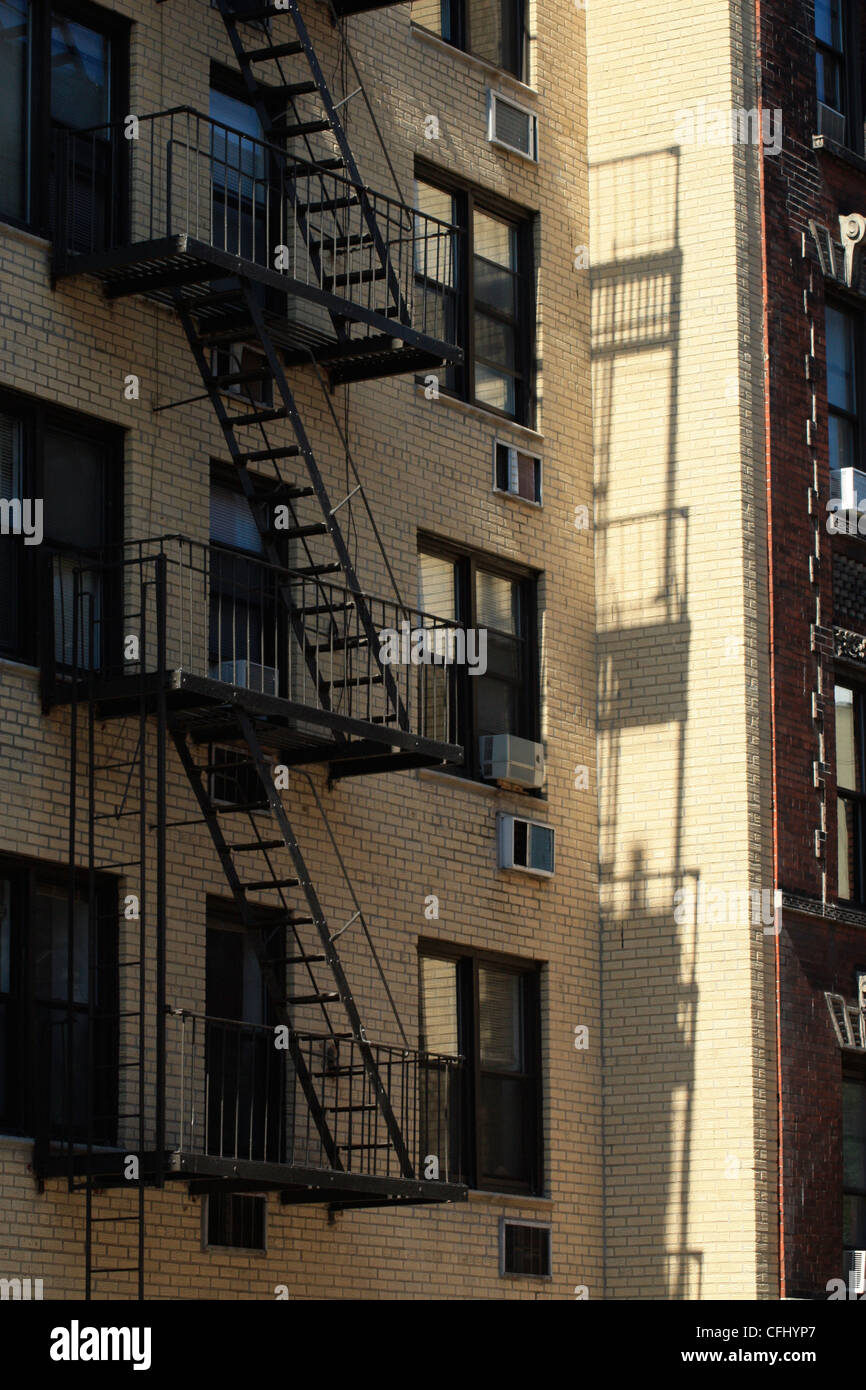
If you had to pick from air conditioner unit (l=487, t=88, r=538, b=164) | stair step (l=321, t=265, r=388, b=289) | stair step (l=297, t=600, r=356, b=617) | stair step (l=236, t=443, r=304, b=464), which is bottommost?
stair step (l=297, t=600, r=356, b=617)

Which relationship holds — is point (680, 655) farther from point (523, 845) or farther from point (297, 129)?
point (297, 129)

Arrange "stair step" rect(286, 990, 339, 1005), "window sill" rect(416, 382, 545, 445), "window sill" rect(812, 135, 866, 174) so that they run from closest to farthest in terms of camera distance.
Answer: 1. "stair step" rect(286, 990, 339, 1005)
2. "window sill" rect(416, 382, 545, 445)
3. "window sill" rect(812, 135, 866, 174)

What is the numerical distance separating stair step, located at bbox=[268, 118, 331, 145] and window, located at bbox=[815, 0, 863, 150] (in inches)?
301

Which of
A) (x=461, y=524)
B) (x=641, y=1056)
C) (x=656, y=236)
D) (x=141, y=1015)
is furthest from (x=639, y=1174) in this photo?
(x=656, y=236)

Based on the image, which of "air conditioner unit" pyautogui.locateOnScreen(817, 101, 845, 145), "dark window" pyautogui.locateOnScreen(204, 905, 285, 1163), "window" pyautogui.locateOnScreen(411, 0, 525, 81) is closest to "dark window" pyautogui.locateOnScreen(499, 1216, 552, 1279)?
"dark window" pyautogui.locateOnScreen(204, 905, 285, 1163)

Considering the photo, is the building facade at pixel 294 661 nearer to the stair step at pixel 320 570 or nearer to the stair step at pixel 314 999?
the stair step at pixel 314 999

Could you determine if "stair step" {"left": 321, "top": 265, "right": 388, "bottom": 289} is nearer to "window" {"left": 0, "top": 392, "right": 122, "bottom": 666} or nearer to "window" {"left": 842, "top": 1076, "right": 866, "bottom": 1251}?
"window" {"left": 0, "top": 392, "right": 122, "bottom": 666}

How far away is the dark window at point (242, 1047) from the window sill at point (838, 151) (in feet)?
34.6

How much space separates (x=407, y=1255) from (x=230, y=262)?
24.7 feet

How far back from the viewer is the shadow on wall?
21.2m

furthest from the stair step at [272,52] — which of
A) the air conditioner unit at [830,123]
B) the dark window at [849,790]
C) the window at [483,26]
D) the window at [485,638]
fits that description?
the dark window at [849,790]

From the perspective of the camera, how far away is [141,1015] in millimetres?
15523

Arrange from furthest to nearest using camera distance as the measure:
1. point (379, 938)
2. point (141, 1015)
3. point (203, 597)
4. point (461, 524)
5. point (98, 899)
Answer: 1. point (461, 524)
2. point (379, 938)
3. point (203, 597)
4. point (98, 899)
5. point (141, 1015)

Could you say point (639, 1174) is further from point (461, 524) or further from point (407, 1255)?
point (461, 524)
